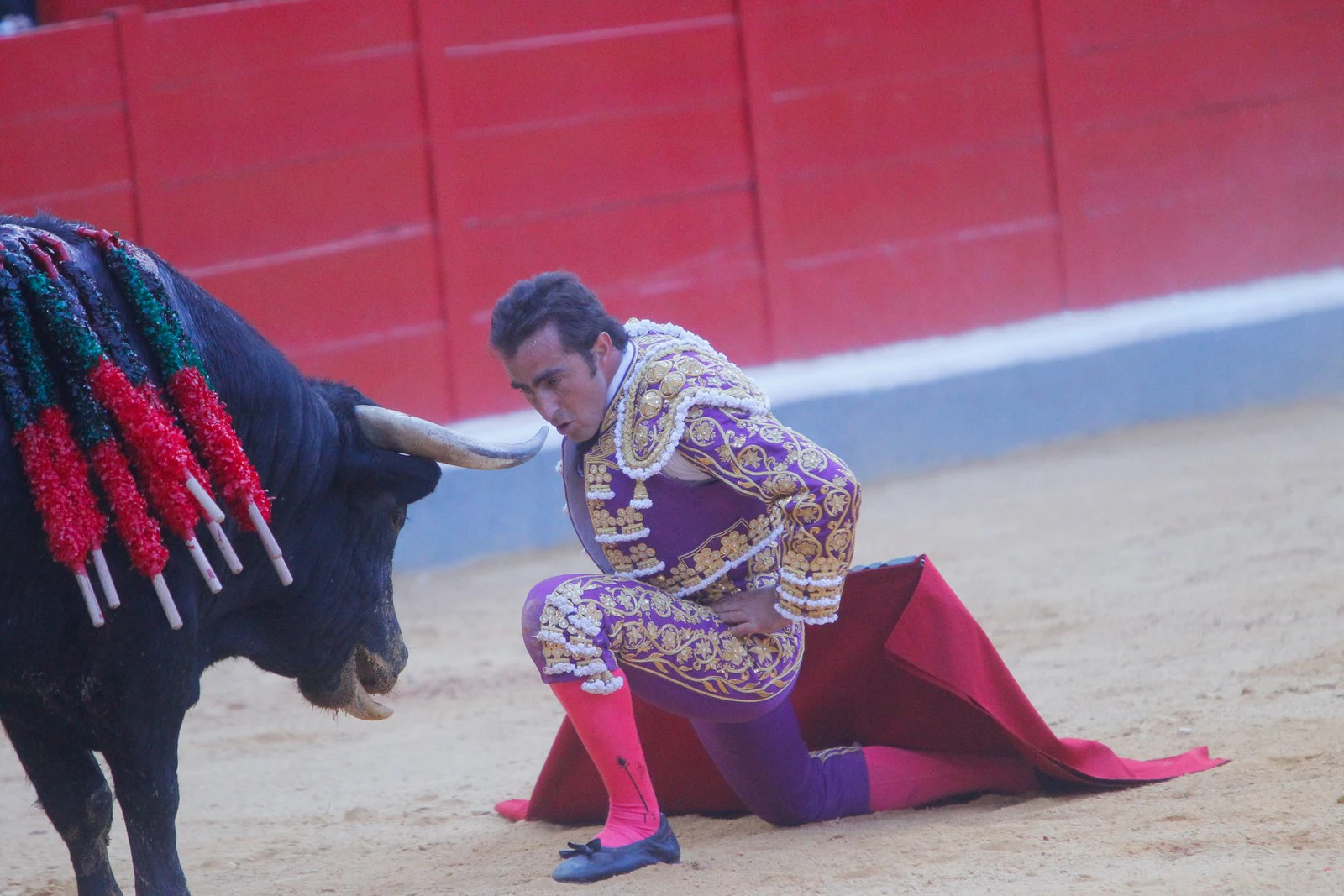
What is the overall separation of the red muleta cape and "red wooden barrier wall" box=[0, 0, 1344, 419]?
11.1 ft

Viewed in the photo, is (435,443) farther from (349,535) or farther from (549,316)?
(549,316)

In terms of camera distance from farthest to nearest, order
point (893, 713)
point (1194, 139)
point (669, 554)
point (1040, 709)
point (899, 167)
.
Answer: point (1194, 139)
point (899, 167)
point (1040, 709)
point (893, 713)
point (669, 554)

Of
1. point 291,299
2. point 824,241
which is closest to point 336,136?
point 291,299

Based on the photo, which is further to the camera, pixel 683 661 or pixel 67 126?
pixel 67 126

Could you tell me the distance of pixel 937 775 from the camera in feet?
11.1

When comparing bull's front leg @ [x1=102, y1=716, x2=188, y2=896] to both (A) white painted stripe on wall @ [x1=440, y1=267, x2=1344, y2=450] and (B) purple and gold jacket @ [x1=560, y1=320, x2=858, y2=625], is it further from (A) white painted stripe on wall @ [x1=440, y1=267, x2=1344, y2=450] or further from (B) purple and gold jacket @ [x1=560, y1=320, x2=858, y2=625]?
(A) white painted stripe on wall @ [x1=440, y1=267, x2=1344, y2=450]

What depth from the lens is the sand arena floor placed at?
9.52ft

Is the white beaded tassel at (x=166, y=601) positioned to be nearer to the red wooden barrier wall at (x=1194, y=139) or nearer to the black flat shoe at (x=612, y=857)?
the black flat shoe at (x=612, y=857)

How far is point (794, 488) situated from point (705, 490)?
9.6 inches

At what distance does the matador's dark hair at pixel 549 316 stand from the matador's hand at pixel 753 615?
0.50m

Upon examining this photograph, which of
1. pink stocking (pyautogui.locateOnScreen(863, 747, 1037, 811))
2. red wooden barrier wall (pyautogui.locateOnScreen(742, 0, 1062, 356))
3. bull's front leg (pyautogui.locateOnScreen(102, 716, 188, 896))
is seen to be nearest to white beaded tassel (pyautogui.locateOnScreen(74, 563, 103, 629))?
bull's front leg (pyautogui.locateOnScreen(102, 716, 188, 896))

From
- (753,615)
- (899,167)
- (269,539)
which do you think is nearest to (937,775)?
(753,615)

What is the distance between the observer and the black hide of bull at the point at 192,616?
9.16ft

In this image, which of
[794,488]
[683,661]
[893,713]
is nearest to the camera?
[794,488]
